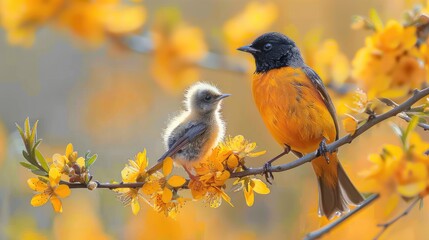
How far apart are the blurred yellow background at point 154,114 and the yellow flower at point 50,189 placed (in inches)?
20.0

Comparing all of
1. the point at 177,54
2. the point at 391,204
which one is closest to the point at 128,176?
the point at 391,204

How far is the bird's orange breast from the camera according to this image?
3123 millimetres

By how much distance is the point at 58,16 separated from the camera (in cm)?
379

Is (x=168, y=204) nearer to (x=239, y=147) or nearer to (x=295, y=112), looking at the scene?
(x=239, y=147)

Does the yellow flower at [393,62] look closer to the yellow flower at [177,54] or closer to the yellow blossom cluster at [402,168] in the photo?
the yellow blossom cluster at [402,168]

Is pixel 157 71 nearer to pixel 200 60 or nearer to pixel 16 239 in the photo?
pixel 200 60

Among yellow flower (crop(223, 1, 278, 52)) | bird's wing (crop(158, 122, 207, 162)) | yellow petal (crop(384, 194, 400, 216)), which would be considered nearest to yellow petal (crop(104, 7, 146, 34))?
yellow flower (crop(223, 1, 278, 52))

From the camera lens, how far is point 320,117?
10.3 feet

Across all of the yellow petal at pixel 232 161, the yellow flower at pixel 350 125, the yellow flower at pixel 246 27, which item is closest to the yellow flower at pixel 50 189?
the yellow petal at pixel 232 161

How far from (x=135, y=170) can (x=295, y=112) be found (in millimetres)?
901

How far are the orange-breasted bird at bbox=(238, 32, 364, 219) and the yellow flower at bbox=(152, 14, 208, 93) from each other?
0.69 metres

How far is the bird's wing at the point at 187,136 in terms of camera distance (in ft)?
9.50

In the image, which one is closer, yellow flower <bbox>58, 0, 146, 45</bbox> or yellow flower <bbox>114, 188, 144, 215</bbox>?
yellow flower <bbox>114, 188, 144, 215</bbox>

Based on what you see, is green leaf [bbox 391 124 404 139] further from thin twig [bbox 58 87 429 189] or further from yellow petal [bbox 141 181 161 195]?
yellow petal [bbox 141 181 161 195]
